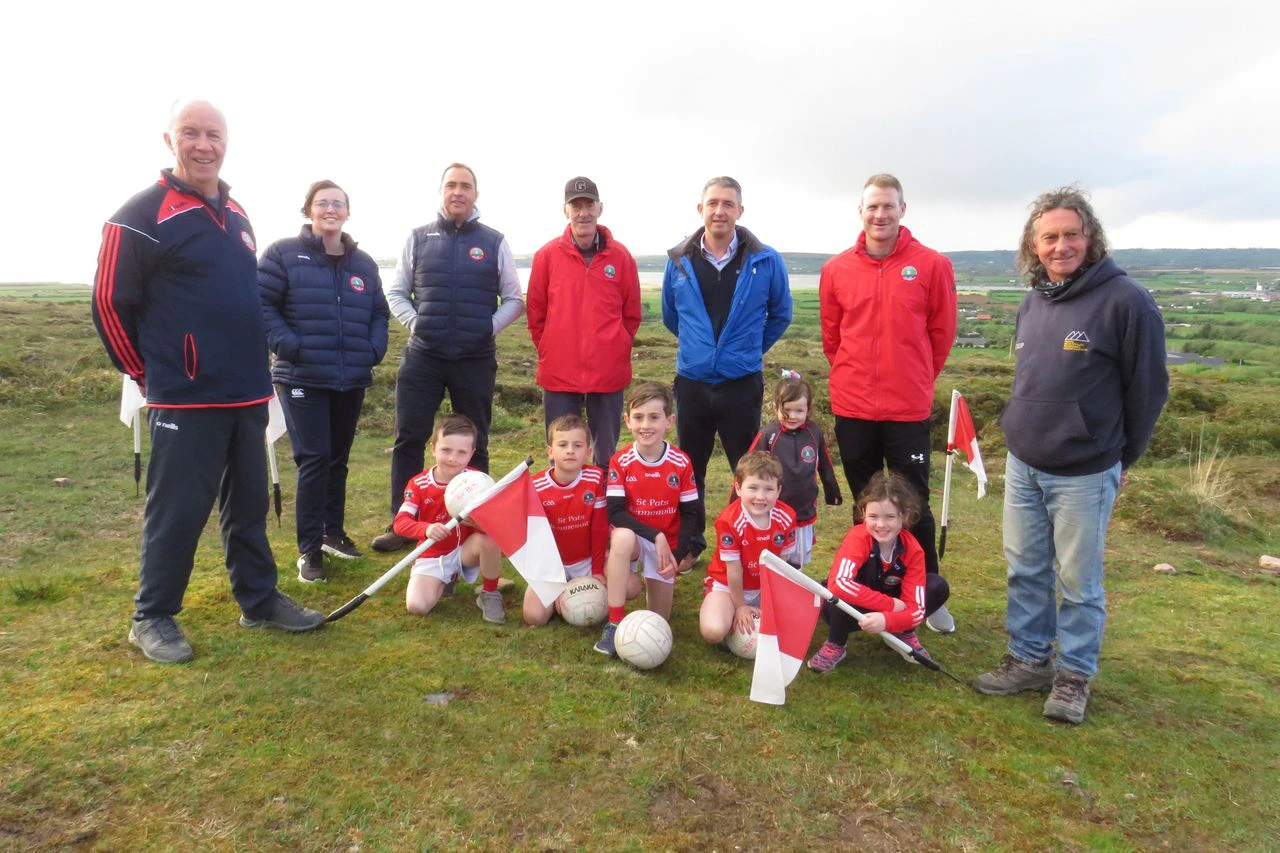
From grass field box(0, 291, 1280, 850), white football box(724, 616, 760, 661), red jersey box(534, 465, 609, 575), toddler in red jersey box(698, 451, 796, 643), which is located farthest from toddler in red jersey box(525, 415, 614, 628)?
white football box(724, 616, 760, 661)

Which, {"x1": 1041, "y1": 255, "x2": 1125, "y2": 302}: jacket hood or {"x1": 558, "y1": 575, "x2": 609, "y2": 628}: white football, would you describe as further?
{"x1": 558, "y1": 575, "x2": 609, "y2": 628}: white football

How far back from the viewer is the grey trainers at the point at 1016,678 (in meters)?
4.93

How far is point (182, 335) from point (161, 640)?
1908 mm

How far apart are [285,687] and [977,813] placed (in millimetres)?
3828

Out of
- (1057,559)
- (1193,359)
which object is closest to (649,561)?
(1057,559)

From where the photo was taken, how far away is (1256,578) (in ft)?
25.6

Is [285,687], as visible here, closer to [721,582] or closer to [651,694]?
[651,694]

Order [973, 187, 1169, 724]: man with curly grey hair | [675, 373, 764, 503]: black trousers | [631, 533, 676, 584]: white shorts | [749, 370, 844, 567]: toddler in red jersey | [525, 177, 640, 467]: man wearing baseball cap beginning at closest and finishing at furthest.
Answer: [973, 187, 1169, 724]: man with curly grey hair → [631, 533, 676, 584]: white shorts → [749, 370, 844, 567]: toddler in red jersey → [675, 373, 764, 503]: black trousers → [525, 177, 640, 467]: man wearing baseball cap

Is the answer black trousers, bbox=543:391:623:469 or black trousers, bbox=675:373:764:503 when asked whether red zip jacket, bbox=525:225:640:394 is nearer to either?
black trousers, bbox=543:391:623:469

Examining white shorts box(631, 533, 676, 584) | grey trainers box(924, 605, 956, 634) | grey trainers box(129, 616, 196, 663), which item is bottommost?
grey trainers box(924, 605, 956, 634)

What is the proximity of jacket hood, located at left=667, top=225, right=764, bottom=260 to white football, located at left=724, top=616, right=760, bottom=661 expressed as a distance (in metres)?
3.01

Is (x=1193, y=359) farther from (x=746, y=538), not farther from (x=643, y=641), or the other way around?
(x=643, y=641)

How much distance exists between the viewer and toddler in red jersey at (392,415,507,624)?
5.73m

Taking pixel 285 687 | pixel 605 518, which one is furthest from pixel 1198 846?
pixel 285 687
